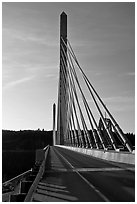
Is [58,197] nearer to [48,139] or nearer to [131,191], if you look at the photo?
[131,191]

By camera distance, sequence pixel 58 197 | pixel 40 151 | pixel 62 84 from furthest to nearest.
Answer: pixel 62 84 < pixel 40 151 < pixel 58 197

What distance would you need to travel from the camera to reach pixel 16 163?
231ft

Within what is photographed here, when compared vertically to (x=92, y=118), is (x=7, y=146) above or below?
below

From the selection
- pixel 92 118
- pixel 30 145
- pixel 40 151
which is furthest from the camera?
pixel 30 145

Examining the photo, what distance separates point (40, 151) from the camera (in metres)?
22.9

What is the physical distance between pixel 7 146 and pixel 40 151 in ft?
237

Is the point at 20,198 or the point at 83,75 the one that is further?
the point at 83,75

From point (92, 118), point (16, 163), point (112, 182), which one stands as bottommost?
point (16, 163)

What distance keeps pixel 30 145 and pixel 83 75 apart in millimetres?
83062

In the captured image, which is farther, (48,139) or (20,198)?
(48,139)

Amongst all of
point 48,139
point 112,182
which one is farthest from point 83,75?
point 48,139

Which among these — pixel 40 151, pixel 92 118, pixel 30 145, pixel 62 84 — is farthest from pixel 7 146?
pixel 40 151

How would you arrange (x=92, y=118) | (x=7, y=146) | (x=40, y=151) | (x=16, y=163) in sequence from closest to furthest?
(x=40, y=151), (x=92, y=118), (x=16, y=163), (x=7, y=146)

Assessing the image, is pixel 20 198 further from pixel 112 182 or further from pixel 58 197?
pixel 112 182
